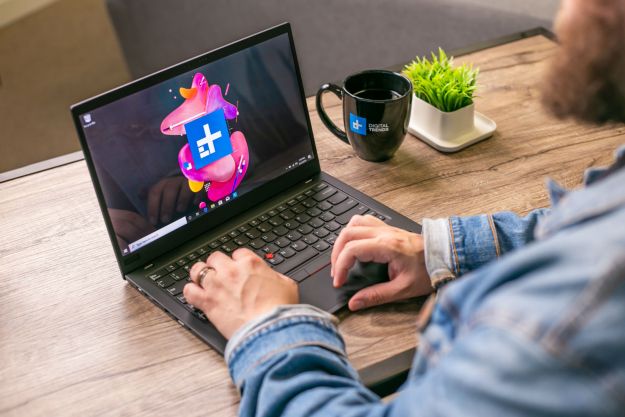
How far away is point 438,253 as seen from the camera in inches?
39.1

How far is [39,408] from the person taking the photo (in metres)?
0.86

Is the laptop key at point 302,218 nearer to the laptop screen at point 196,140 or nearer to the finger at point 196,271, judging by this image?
the laptop screen at point 196,140

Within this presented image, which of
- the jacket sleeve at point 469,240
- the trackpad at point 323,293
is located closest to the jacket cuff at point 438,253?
the jacket sleeve at point 469,240

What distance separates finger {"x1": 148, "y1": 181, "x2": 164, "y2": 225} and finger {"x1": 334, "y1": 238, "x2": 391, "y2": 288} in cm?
28

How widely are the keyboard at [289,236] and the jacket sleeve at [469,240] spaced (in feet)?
0.46

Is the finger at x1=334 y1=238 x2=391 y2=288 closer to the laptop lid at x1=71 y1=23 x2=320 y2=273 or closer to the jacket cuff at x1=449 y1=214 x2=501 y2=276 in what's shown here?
the jacket cuff at x1=449 y1=214 x2=501 y2=276

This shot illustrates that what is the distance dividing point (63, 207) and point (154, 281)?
296 millimetres

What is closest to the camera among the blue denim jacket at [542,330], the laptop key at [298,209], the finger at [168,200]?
the blue denim jacket at [542,330]

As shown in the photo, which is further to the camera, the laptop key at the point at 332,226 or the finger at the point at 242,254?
the laptop key at the point at 332,226

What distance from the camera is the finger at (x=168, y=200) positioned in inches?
40.9

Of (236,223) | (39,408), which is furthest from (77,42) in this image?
(39,408)

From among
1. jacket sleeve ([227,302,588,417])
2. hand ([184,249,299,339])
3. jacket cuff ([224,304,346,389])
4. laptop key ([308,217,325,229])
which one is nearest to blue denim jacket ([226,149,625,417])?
jacket sleeve ([227,302,588,417])

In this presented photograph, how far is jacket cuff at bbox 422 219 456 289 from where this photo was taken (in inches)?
38.4

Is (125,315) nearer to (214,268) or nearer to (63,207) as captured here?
(214,268)
